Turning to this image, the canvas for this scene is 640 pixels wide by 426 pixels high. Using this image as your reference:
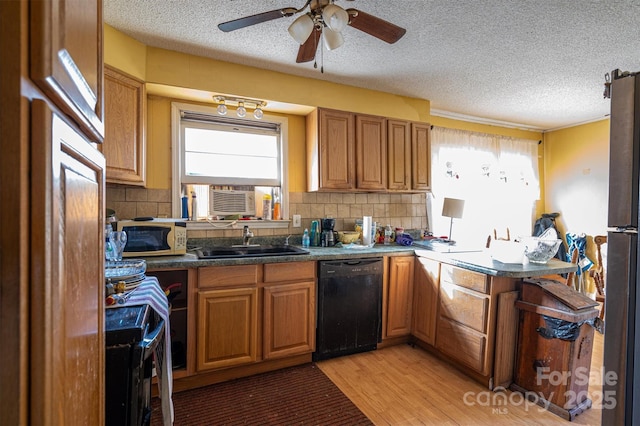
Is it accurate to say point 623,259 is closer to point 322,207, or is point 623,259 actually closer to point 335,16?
point 335,16

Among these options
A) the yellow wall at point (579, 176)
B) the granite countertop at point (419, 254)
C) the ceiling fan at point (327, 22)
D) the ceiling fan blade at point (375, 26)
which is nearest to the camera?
the ceiling fan at point (327, 22)

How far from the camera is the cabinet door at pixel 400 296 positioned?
2842 millimetres

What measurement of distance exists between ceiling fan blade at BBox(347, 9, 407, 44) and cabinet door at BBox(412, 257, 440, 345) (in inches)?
70.6

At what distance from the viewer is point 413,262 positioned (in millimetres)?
2924

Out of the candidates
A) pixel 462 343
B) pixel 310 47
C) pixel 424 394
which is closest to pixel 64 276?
pixel 310 47

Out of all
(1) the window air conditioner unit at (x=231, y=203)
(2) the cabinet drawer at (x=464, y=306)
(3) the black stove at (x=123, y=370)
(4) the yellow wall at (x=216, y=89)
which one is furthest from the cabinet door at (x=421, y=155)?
(3) the black stove at (x=123, y=370)

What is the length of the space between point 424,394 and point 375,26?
2.37m

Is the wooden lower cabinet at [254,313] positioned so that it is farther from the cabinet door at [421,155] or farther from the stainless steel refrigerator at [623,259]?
the stainless steel refrigerator at [623,259]

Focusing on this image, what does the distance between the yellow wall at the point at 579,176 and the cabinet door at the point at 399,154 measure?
2648 millimetres

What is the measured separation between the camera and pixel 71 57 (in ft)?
1.58

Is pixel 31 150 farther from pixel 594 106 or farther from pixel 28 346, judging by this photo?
pixel 594 106

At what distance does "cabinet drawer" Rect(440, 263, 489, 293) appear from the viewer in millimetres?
2233

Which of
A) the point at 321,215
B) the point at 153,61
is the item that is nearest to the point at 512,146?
the point at 321,215

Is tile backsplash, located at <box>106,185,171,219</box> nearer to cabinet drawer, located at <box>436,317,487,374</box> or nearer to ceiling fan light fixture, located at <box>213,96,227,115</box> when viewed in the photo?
ceiling fan light fixture, located at <box>213,96,227,115</box>
